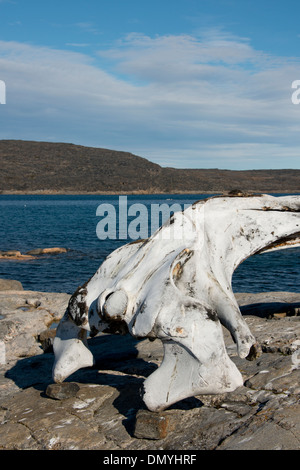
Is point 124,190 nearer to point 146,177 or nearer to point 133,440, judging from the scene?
point 146,177

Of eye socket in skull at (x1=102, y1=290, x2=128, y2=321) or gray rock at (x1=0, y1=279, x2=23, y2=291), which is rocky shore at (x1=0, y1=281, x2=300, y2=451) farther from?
gray rock at (x1=0, y1=279, x2=23, y2=291)

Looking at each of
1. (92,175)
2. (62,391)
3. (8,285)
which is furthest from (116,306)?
(92,175)

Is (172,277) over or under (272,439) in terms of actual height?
over

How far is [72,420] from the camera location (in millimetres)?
5496

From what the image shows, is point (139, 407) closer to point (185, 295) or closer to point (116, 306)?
point (116, 306)

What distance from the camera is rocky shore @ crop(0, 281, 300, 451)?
16.0 feet

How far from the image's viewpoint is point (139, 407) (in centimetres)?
565

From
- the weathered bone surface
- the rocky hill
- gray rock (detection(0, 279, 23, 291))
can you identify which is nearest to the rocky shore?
the weathered bone surface

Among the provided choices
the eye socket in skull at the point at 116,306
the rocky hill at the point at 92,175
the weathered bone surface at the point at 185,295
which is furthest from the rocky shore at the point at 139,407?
the rocky hill at the point at 92,175

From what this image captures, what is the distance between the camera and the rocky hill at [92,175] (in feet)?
445

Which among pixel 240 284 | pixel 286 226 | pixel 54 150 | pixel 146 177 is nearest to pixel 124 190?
pixel 146 177

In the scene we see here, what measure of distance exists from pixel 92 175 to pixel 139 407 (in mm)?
137841

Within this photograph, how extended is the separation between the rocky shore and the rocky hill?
12530 centimetres
